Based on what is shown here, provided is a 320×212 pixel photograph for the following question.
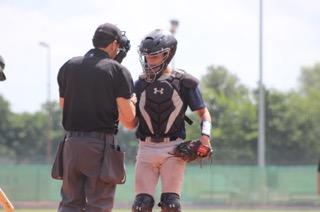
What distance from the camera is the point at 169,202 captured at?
30.8 feet

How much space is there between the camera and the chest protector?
9586 mm

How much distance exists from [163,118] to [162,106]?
133mm

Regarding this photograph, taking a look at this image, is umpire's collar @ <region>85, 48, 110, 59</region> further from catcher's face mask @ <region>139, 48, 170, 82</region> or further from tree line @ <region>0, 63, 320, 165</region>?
tree line @ <region>0, 63, 320, 165</region>

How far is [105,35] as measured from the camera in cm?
877

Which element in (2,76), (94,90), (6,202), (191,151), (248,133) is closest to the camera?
(94,90)

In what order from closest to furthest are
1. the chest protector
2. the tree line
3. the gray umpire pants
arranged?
the gray umpire pants, the chest protector, the tree line

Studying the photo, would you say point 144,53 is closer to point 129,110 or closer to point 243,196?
point 129,110

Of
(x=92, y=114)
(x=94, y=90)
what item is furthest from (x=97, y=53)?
(x=92, y=114)

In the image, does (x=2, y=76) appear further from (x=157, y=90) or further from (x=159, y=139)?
(x=159, y=139)

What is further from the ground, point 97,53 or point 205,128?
point 97,53

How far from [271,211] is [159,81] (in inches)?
891

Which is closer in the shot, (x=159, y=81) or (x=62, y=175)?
(x=62, y=175)

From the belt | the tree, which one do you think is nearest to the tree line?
the tree

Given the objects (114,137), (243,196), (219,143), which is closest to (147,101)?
(114,137)
